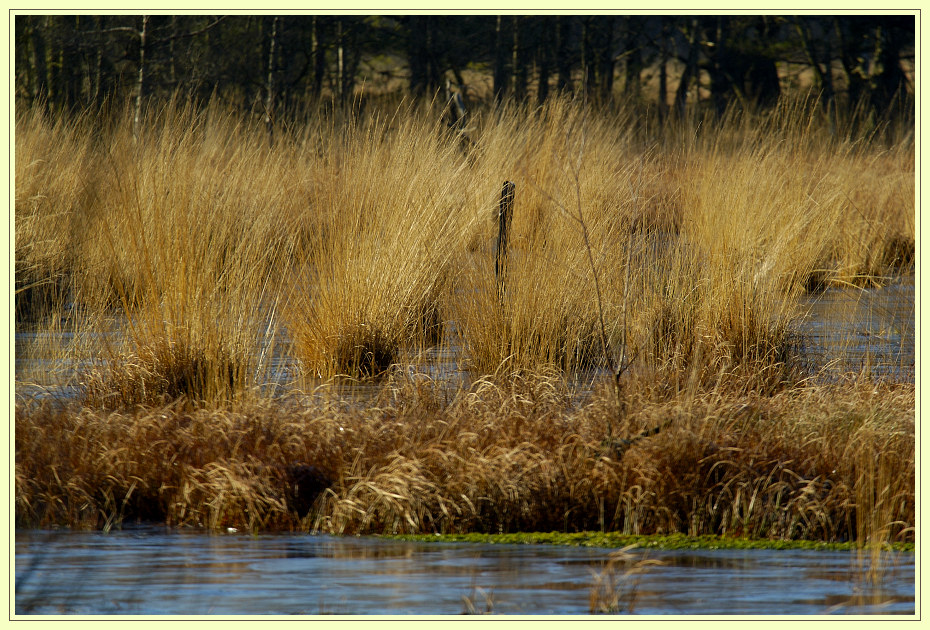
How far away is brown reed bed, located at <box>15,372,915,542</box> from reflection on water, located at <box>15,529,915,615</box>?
6.8 inches

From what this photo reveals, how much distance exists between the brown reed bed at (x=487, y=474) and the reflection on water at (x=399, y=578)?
173 mm

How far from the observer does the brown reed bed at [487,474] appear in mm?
3768

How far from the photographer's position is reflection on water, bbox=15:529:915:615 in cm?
298

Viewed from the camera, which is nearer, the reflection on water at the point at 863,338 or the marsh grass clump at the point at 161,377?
the marsh grass clump at the point at 161,377

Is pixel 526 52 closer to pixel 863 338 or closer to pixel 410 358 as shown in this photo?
pixel 863 338

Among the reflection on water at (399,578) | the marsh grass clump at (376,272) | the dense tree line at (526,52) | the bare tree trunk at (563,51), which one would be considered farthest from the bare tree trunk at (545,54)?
the reflection on water at (399,578)

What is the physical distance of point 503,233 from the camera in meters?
6.02

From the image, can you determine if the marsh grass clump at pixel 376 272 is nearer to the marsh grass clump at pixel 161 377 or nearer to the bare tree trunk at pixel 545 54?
the marsh grass clump at pixel 161 377

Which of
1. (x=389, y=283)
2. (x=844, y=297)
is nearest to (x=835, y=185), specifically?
(x=844, y=297)

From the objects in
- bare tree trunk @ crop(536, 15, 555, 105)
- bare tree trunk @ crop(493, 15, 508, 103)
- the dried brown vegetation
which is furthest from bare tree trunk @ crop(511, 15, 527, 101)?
the dried brown vegetation

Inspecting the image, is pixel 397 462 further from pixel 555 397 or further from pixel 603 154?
pixel 603 154

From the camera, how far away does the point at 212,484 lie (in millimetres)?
3842

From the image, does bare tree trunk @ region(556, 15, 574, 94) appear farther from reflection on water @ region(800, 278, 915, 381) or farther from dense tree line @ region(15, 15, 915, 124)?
reflection on water @ region(800, 278, 915, 381)

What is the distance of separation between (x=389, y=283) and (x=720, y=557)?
109 inches
